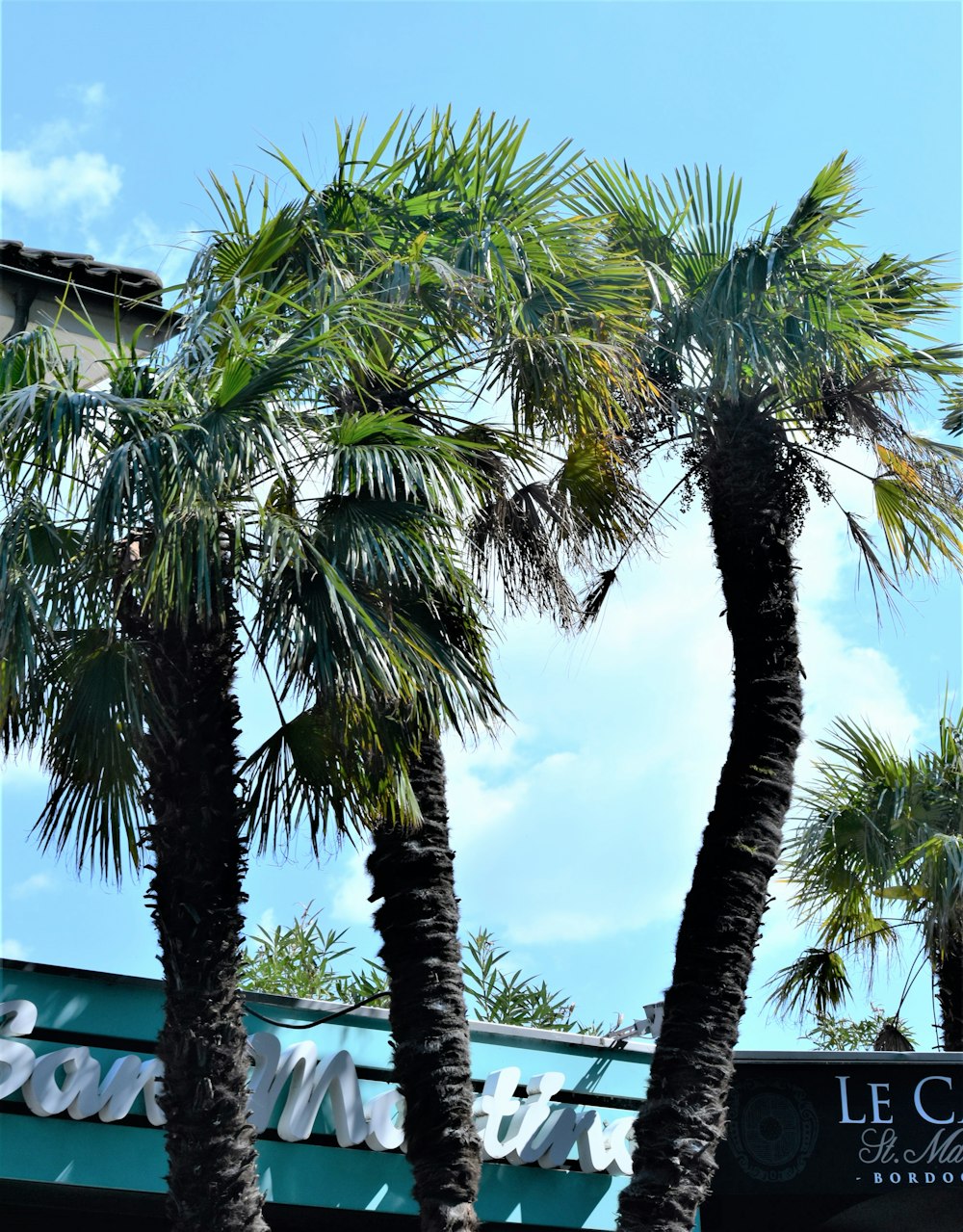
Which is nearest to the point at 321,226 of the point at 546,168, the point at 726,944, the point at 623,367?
the point at 546,168

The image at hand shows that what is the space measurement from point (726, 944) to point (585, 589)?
319cm

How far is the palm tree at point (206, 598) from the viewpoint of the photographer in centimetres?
735

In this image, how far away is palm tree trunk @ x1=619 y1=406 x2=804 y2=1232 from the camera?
349 inches

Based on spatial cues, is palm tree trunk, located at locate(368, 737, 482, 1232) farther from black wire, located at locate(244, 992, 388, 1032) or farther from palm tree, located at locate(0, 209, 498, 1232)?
black wire, located at locate(244, 992, 388, 1032)

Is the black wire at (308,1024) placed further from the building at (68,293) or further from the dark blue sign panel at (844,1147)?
the building at (68,293)

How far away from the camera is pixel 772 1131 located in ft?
42.2

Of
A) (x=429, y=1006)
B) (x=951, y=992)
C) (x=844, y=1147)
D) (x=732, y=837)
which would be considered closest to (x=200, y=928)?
(x=429, y=1006)

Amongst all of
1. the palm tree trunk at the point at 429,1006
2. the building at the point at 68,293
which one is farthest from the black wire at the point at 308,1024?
the building at the point at 68,293

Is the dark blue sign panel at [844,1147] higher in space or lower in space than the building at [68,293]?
lower

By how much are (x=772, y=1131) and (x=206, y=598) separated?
822 cm

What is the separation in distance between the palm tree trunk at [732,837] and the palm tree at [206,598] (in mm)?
2116

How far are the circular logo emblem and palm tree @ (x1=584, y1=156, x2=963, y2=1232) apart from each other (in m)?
4.08

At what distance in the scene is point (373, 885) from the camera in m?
8.75

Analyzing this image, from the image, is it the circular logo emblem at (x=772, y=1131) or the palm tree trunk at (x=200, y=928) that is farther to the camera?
the circular logo emblem at (x=772, y=1131)
